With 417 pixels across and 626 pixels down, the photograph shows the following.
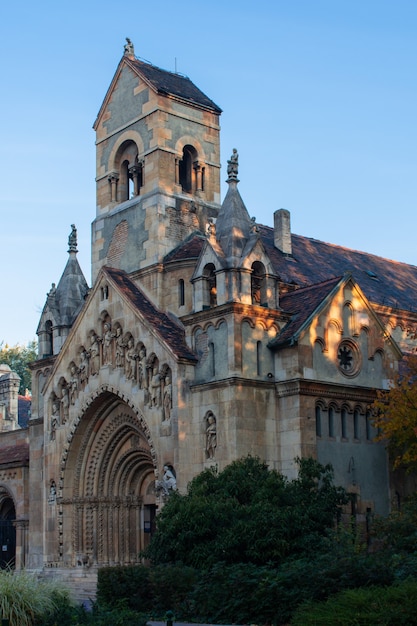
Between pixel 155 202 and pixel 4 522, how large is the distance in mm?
15871

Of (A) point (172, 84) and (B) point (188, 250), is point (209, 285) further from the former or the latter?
(A) point (172, 84)

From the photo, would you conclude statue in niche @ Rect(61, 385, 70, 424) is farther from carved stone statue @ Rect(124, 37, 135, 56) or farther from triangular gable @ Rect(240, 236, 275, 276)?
carved stone statue @ Rect(124, 37, 135, 56)

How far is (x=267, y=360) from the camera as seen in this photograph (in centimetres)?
3130

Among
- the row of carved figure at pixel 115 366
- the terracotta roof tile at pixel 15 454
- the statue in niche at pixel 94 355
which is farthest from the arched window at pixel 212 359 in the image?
the terracotta roof tile at pixel 15 454

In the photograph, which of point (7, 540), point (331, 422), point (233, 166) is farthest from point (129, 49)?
point (7, 540)

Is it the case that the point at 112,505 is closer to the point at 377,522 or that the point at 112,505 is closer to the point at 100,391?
the point at 100,391

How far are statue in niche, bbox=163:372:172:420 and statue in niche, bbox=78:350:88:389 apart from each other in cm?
504

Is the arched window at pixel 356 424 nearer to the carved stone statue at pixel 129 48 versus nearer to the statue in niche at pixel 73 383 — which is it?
the statue in niche at pixel 73 383

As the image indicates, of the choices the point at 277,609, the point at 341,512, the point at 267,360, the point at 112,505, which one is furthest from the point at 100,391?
the point at 277,609

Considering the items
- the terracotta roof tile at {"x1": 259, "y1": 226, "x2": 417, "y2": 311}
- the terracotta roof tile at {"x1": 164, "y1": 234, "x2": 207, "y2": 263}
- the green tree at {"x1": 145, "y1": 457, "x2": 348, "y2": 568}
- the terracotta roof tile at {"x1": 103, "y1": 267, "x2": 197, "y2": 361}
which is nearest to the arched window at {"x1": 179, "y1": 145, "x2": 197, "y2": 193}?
the terracotta roof tile at {"x1": 164, "y1": 234, "x2": 207, "y2": 263}

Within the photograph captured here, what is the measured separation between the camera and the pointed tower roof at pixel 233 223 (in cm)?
3183

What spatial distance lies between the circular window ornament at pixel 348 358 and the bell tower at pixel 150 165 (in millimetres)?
7471

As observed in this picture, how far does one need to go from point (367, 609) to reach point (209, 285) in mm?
16801

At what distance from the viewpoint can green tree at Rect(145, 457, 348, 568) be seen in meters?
25.2
